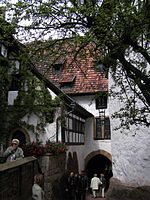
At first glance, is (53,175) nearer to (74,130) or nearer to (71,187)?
(71,187)

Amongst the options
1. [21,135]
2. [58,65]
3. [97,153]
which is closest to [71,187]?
[21,135]

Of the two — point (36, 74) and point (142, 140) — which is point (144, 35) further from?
point (36, 74)

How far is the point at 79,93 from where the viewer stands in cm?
2116

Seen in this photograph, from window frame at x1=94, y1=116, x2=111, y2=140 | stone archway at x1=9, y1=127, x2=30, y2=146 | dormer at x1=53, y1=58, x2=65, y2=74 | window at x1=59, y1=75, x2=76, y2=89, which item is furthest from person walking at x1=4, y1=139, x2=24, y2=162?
window at x1=59, y1=75, x2=76, y2=89

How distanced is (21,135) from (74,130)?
361 cm

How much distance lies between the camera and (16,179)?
6250 millimetres

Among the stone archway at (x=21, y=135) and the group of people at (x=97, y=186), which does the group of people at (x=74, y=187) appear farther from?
the group of people at (x=97, y=186)

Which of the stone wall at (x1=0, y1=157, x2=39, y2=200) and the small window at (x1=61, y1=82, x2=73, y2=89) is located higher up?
the small window at (x1=61, y1=82, x2=73, y2=89)

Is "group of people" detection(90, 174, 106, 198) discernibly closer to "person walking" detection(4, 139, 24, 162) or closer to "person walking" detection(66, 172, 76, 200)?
"person walking" detection(66, 172, 76, 200)

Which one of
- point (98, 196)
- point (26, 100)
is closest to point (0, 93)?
point (26, 100)

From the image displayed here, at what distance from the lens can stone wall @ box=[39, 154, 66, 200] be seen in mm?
13336

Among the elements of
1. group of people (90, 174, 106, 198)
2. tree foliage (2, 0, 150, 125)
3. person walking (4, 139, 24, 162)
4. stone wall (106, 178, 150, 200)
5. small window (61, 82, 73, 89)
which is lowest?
group of people (90, 174, 106, 198)

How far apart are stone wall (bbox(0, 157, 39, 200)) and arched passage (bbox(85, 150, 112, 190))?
13.5 metres

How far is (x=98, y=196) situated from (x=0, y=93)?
806 cm
